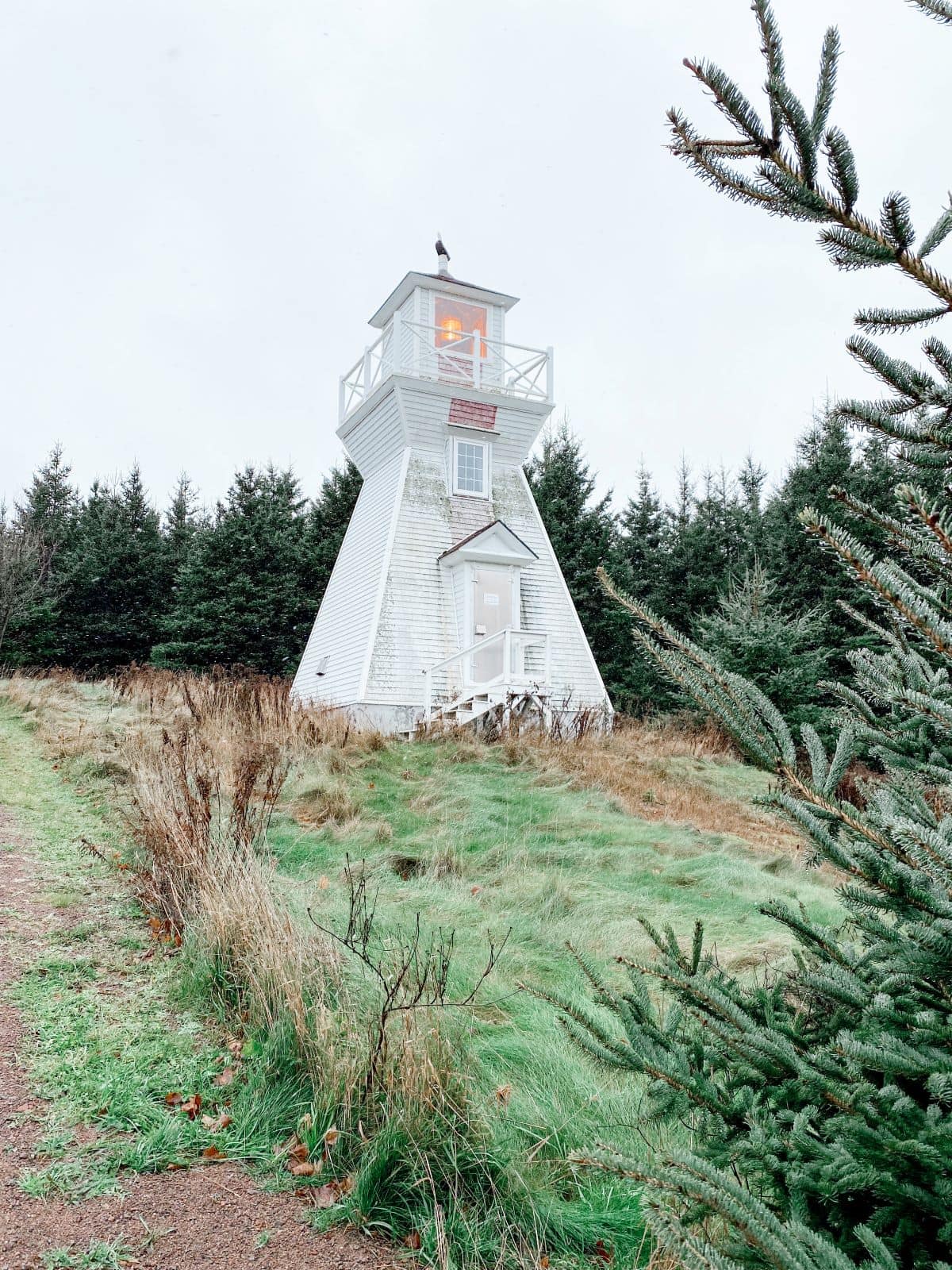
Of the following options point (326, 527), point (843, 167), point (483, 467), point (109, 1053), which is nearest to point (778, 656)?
point (483, 467)

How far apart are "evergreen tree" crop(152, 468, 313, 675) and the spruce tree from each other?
2331 cm

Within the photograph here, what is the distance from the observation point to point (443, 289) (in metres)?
17.5

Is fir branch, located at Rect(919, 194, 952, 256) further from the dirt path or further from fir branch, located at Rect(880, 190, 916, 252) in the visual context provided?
the dirt path

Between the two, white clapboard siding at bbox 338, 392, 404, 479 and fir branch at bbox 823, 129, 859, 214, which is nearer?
fir branch at bbox 823, 129, 859, 214

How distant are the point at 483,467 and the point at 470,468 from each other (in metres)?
0.30

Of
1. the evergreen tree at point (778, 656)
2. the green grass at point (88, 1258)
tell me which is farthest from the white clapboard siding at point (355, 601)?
the green grass at point (88, 1258)

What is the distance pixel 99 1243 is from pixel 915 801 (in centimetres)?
269

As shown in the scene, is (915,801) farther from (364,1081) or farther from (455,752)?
(455,752)

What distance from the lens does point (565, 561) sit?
86.3ft

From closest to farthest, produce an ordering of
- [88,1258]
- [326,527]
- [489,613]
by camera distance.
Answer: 1. [88,1258]
2. [489,613]
3. [326,527]

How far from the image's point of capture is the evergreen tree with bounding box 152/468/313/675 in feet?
81.5

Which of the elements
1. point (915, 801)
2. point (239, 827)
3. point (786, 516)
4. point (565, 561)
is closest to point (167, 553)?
point (565, 561)

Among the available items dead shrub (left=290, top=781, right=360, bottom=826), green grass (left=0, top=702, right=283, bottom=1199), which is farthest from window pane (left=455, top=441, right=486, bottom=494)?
green grass (left=0, top=702, right=283, bottom=1199)

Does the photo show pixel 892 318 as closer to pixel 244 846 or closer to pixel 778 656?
pixel 244 846
